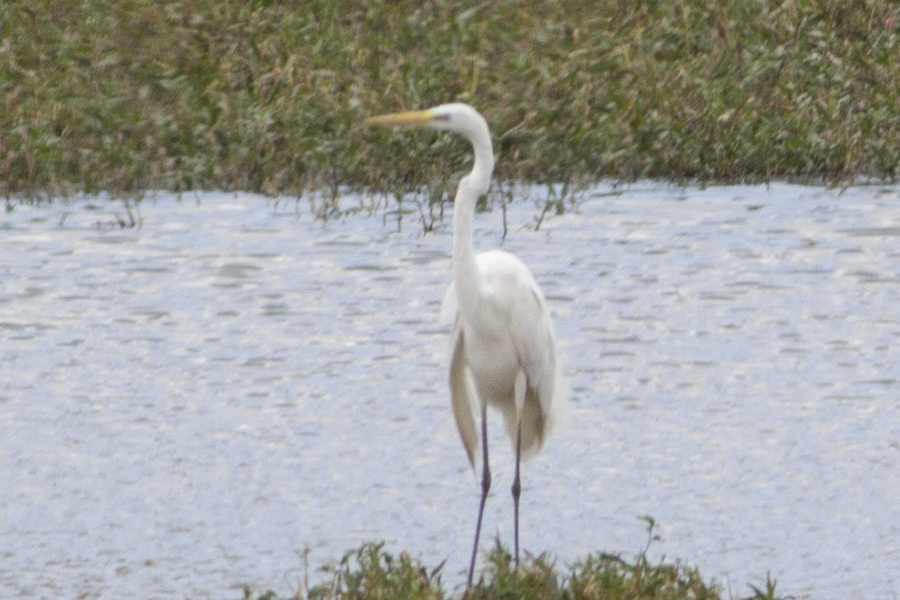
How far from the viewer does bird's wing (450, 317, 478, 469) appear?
17.6 ft

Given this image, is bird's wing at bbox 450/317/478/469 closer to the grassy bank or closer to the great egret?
the great egret

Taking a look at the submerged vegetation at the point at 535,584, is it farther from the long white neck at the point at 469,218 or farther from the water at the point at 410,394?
the long white neck at the point at 469,218

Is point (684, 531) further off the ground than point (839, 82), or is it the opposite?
point (839, 82)

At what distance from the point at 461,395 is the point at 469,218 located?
0.79 metres

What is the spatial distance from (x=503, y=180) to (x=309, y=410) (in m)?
4.28

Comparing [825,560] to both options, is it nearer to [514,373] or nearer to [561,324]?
[514,373]

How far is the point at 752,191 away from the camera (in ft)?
35.8

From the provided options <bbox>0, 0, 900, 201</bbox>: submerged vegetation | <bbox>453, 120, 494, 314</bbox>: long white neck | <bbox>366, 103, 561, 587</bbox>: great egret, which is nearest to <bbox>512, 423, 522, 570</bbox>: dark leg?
<bbox>366, 103, 561, 587</bbox>: great egret

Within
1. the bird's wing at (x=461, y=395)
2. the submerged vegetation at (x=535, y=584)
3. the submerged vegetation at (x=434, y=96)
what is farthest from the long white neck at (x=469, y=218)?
the submerged vegetation at (x=434, y=96)

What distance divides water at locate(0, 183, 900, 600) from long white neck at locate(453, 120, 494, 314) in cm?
79

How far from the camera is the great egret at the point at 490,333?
4.98m

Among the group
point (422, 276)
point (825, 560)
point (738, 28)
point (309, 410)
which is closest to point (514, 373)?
point (825, 560)

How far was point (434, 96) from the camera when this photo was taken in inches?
433

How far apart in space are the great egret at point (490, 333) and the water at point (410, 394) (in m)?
0.31
